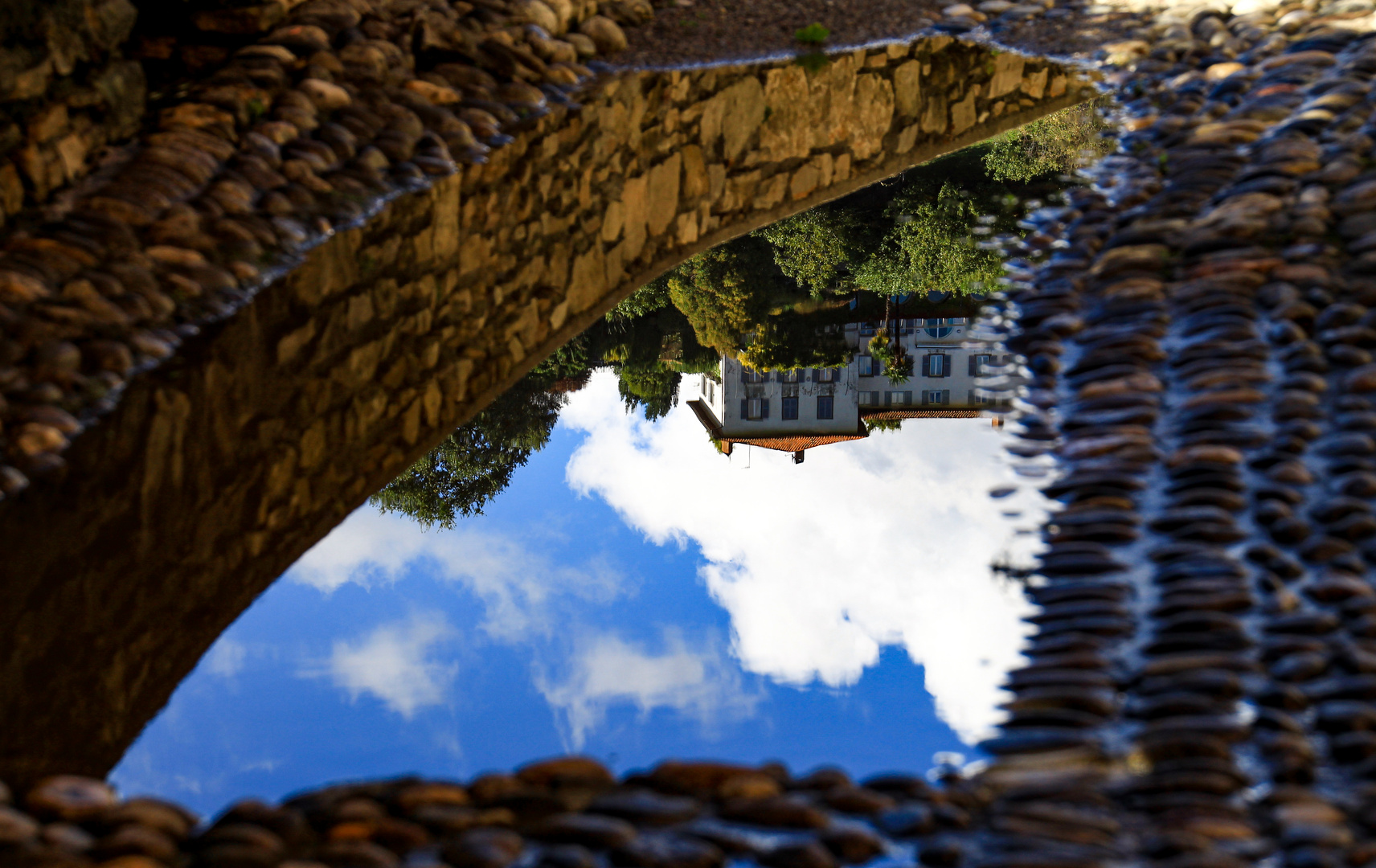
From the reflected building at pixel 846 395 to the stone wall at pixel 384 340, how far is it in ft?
3.34

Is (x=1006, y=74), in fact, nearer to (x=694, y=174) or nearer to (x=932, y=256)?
(x=694, y=174)

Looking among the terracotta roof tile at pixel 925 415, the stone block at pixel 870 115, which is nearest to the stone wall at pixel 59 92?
the terracotta roof tile at pixel 925 415

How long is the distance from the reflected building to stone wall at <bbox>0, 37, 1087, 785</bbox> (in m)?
1.02

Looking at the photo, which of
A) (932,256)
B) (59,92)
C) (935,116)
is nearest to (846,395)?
(932,256)

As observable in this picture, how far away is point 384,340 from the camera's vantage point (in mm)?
5219

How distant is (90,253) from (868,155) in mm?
5431

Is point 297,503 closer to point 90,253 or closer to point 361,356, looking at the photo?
point 361,356

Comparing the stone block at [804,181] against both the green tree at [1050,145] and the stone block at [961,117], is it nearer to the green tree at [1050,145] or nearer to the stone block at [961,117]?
the green tree at [1050,145]

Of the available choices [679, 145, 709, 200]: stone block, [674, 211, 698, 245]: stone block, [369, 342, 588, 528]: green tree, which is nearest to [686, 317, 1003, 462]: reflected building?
[369, 342, 588, 528]: green tree

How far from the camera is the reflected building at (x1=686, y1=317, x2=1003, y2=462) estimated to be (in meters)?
4.80

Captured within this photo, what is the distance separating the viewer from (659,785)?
2781 mm

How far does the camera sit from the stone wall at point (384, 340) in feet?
11.2

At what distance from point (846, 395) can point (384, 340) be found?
2051 millimetres

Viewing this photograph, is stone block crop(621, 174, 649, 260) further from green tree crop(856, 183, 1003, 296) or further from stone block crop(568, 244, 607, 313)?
green tree crop(856, 183, 1003, 296)
